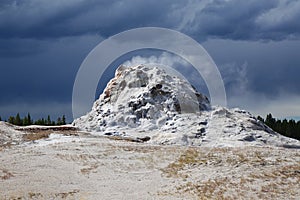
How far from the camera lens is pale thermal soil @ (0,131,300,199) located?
91.5 ft

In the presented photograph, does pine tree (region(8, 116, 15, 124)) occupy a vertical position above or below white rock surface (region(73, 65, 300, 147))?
above

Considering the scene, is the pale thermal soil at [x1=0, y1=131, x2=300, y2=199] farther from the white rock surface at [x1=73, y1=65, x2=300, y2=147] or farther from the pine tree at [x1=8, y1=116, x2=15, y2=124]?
the pine tree at [x1=8, y1=116, x2=15, y2=124]

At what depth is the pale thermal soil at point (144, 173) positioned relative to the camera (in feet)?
91.5

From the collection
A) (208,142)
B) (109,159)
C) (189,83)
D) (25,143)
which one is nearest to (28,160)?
(109,159)

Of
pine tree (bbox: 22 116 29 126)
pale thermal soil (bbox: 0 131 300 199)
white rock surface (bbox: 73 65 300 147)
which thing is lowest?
pale thermal soil (bbox: 0 131 300 199)

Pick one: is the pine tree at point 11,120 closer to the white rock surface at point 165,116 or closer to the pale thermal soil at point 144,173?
the white rock surface at point 165,116

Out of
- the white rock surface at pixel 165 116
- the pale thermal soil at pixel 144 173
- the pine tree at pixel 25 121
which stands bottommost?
the pale thermal soil at pixel 144 173

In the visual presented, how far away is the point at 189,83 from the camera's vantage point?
6109 centimetres

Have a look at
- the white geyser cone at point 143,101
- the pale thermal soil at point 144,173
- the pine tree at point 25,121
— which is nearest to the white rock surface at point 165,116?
the white geyser cone at point 143,101

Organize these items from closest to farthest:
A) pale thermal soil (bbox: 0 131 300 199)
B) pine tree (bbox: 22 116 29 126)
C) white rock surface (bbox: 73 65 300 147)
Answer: pale thermal soil (bbox: 0 131 300 199) → white rock surface (bbox: 73 65 300 147) → pine tree (bbox: 22 116 29 126)

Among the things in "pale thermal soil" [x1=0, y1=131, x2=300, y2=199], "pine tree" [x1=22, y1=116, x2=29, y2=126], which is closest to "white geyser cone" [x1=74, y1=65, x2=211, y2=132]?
"pale thermal soil" [x1=0, y1=131, x2=300, y2=199]

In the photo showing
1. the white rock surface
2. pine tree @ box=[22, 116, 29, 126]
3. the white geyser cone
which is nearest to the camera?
the white rock surface

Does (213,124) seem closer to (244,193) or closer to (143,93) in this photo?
(143,93)

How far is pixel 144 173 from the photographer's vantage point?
32312 millimetres
